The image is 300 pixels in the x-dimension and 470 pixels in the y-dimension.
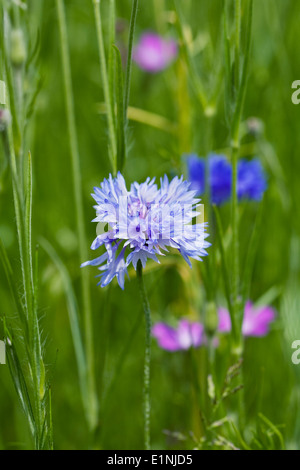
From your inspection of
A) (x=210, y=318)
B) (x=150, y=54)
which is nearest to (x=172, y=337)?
(x=210, y=318)

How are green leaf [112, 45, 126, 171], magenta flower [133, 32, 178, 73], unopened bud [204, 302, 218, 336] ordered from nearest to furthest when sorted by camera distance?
green leaf [112, 45, 126, 171], unopened bud [204, 302, 218, 336], magenta flower [133, 32, 178, 73]

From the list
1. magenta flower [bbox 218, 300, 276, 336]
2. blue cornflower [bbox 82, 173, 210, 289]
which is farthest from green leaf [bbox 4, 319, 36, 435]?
magenta flower [bbox 218, 300, 276, 336]

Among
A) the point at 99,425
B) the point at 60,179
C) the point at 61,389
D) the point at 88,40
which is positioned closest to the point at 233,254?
the point at 99,425

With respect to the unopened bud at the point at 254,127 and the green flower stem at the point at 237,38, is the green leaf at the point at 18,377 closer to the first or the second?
the green flower stem at the point at 237,38

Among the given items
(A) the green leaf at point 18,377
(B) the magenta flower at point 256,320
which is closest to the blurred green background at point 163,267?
(B) the magenta flower at point 256,320

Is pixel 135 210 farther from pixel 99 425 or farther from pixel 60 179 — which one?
pixel 60 179

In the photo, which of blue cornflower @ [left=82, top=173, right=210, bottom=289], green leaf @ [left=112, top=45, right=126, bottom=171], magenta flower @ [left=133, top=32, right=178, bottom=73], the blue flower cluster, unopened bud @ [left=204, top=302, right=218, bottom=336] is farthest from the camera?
magenta flower @ [left=133, top=32, right=178, bottom=73]

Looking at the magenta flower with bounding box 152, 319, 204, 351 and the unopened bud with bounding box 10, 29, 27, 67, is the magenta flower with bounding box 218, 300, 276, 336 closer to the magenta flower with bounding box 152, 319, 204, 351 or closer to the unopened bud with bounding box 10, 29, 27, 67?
the magenta flower with bounding box 152, 319, 204, 351
